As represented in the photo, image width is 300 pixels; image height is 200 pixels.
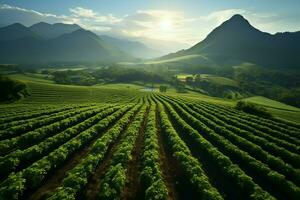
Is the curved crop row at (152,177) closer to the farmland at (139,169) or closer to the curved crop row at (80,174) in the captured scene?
the farmland at (139,169)

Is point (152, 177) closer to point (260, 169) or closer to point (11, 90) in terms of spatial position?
point (260, 169)

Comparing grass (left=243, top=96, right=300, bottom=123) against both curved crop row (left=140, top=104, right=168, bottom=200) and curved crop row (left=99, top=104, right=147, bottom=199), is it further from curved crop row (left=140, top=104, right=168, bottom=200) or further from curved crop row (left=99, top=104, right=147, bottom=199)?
curved crop row (left=99, top=104, right=147, bottom=199)

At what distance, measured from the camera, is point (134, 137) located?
27188 mm

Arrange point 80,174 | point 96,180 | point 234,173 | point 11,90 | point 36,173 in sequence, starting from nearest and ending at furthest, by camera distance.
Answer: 1. point 36,173
2. point 80,174
3. point 96,180
4. point 234,173
5. point 11,90

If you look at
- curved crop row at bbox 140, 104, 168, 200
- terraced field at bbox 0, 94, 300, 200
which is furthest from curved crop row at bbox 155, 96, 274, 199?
curved crop row at bbox 140, 104, 168, 200

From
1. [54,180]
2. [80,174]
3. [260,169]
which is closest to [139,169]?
[80,174]

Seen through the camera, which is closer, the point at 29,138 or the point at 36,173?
the point at 36,173

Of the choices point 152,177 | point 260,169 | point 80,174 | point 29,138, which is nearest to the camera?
point 80,174


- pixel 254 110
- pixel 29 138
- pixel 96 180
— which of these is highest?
pixel 29 138

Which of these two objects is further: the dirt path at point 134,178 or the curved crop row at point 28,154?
the curved crop row at point 28,154

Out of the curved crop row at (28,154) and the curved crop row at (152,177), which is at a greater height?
the curved crop row at (28,154)

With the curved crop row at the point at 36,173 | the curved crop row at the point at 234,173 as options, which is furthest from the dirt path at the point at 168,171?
the curved crop row at the point at 36,173

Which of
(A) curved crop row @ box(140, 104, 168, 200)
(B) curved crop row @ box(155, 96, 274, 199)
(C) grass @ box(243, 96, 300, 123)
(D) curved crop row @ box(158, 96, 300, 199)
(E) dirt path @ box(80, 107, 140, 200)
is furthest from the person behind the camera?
(C) grass @ box(243, 96, 300, 123)

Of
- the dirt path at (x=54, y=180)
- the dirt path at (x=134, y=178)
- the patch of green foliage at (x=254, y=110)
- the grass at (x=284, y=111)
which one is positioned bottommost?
the grass at (x=284, y=111)
